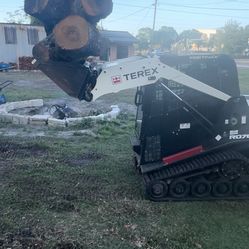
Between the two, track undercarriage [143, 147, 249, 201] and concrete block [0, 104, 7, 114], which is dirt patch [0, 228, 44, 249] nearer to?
track undercarriage [143, 147, 249, 201]

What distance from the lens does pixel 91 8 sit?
425 centimetres

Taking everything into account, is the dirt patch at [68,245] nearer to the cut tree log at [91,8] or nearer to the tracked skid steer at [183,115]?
the tracked skid steer at [183,115]

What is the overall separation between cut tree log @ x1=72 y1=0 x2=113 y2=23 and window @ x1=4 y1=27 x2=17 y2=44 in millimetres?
27023

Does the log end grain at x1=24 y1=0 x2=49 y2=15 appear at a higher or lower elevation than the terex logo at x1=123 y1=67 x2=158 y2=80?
higher

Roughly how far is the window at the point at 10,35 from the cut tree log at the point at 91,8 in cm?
2702

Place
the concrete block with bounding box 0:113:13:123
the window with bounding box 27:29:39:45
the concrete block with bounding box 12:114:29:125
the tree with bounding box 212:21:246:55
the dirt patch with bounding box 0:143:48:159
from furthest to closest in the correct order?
the tree with bounding box 212:21:246:55 < the window with bounding box 27:29:39:45 < the concrete block with bounding box 0:113:13:123 < the concrete block with bounding box 12:114:29:125 < the dirt patch with bounding box 0:143:48:159

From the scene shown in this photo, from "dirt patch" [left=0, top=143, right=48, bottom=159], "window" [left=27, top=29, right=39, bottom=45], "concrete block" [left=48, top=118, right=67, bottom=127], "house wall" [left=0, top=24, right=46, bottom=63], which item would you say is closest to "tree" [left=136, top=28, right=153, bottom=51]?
"window" [left=27, top=29, right=39, bottom=45]

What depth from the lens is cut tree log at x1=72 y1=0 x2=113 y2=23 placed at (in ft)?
13.8

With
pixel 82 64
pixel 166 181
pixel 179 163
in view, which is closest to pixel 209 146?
pixel 179 163

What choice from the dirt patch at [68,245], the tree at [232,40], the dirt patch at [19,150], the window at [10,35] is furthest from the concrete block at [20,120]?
the tree at [232,40]

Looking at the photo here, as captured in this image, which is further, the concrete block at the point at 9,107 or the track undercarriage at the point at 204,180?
the concrete block at the point at 9,107

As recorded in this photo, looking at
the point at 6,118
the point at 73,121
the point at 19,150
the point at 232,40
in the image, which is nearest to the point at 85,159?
the point at 19,150

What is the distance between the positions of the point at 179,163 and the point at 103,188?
50.5 inches

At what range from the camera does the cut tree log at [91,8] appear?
13.8ft
